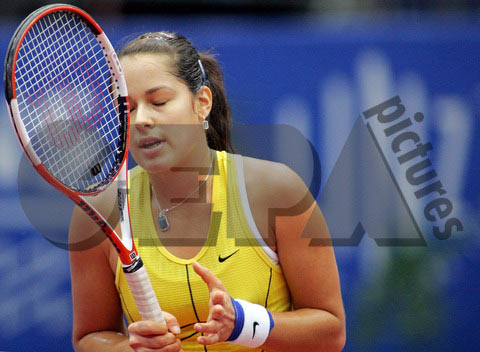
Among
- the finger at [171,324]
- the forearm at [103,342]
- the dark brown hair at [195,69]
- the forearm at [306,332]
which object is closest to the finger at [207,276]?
the finger at [171,324]

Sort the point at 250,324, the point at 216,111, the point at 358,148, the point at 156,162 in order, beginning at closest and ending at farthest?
the point at 250,324 → the point at 156,162 → the point at 216,111 → the point at 358,148

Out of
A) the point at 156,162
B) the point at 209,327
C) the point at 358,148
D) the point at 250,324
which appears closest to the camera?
the point at 209,327

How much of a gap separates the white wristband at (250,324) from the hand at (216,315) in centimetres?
2

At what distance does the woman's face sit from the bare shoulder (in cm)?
17

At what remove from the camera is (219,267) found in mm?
1587

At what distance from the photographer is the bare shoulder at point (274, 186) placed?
1.62 m

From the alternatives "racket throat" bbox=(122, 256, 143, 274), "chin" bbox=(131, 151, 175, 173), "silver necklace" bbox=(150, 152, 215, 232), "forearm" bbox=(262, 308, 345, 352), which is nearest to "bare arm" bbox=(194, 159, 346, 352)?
"forearm" bbox=(262, 308, 345, 352)

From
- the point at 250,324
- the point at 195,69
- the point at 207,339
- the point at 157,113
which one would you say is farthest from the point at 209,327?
the point at 195,69

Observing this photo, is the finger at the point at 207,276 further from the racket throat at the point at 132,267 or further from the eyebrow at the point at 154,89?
the eyebrow at the point at 154,89

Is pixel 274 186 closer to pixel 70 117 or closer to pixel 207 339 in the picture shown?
pixel 207 339

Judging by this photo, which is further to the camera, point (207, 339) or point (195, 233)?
point (195, 233)

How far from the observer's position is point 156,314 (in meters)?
1.40

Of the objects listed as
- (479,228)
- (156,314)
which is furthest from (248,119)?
(156,314)

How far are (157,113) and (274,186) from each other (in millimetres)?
331
